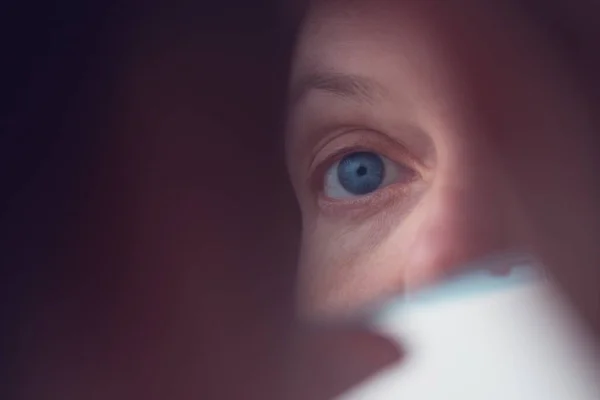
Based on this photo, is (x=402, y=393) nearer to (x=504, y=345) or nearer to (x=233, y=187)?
(x=504, y=345)

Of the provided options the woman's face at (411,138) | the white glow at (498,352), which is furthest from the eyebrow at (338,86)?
the white glow at (498,352)

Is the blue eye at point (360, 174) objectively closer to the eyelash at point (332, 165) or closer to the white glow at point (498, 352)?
the eyelash at point (332, 165)

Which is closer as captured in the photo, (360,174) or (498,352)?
(498,352)

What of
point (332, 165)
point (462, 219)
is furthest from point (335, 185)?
point (462, 219)

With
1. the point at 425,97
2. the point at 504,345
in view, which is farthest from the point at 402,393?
the point at 425,97

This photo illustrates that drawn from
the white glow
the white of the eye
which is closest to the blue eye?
the white of the eye

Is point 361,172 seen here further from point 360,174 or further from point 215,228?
point 215,228

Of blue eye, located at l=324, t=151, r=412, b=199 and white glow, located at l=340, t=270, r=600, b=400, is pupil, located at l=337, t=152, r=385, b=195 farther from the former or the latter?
white glow, located at l=340, t=270, r=600, b=400
